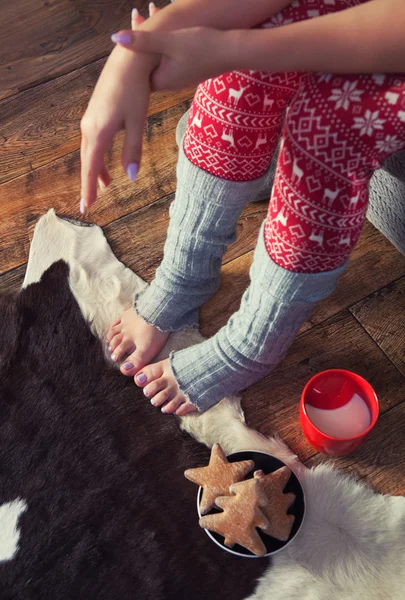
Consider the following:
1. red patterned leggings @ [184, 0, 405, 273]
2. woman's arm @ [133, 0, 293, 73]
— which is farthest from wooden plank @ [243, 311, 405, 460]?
woman's arm @ [133, 0, 293, 73]

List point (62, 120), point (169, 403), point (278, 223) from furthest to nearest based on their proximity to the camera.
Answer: point (62, 120) < point (169, 403) < point (278, 223)

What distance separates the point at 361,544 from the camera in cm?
90

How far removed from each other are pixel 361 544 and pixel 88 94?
1107 mm

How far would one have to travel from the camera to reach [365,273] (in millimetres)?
1138

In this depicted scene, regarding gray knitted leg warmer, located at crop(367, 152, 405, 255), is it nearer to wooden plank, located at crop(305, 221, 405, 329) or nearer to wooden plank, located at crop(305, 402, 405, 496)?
wooden plank, located at crop(305, 221, 405, 329)

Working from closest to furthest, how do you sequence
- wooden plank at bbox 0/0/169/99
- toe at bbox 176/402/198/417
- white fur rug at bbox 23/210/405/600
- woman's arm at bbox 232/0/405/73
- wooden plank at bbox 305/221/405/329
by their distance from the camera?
woman's arm at bbox 232/0/405/73, white fur rug at bbox 23/210/405/600, toe at bbox 176/402/198/417, wooden plank at bbox 305/221/405/329, wooden plank at bbox 0/0/169/99

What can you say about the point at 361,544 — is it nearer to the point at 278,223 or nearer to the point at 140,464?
the point at 140,464

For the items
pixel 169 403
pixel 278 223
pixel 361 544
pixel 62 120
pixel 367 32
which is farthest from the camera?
pixel 62 120

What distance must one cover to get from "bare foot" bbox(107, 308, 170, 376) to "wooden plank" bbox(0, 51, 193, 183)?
0.48 m

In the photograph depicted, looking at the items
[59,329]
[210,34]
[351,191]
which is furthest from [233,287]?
[210,34]

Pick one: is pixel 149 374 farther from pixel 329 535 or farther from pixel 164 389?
pixel 329 535

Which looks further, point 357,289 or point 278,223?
point 357,289

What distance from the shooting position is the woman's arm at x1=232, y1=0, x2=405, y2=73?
0.61 meters

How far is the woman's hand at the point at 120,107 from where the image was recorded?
0.64 m
